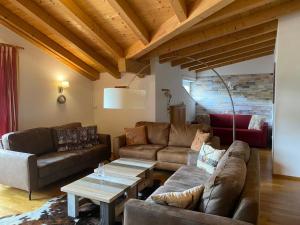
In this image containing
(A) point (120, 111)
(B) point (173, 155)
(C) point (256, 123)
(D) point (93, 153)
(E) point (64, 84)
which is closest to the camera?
(B) point (173, 155)

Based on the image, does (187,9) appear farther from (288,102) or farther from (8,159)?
(8,159)

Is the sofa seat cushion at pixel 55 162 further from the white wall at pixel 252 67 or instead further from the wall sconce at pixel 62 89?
the white wall at pixel 252 67

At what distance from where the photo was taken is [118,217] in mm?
2684

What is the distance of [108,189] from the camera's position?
2.57m

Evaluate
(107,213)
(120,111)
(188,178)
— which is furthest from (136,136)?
(107,213)

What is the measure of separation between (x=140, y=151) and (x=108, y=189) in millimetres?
1785

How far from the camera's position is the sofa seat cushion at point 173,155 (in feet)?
13.2

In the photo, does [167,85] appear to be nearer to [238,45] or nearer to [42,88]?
[238,45]

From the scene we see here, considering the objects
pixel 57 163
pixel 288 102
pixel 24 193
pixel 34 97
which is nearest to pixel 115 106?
pixel 57 163

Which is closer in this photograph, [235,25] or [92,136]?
[235,25]

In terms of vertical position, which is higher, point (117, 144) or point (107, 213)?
point (117, 144)

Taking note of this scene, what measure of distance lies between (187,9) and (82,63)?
2854 mm

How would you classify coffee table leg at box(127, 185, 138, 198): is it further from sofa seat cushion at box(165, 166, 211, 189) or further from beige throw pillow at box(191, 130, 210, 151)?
beige throw pillow at box(191, 130, 210, 151)

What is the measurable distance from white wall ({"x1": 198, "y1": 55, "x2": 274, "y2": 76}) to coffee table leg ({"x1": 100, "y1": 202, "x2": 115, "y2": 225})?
6.27 meters
